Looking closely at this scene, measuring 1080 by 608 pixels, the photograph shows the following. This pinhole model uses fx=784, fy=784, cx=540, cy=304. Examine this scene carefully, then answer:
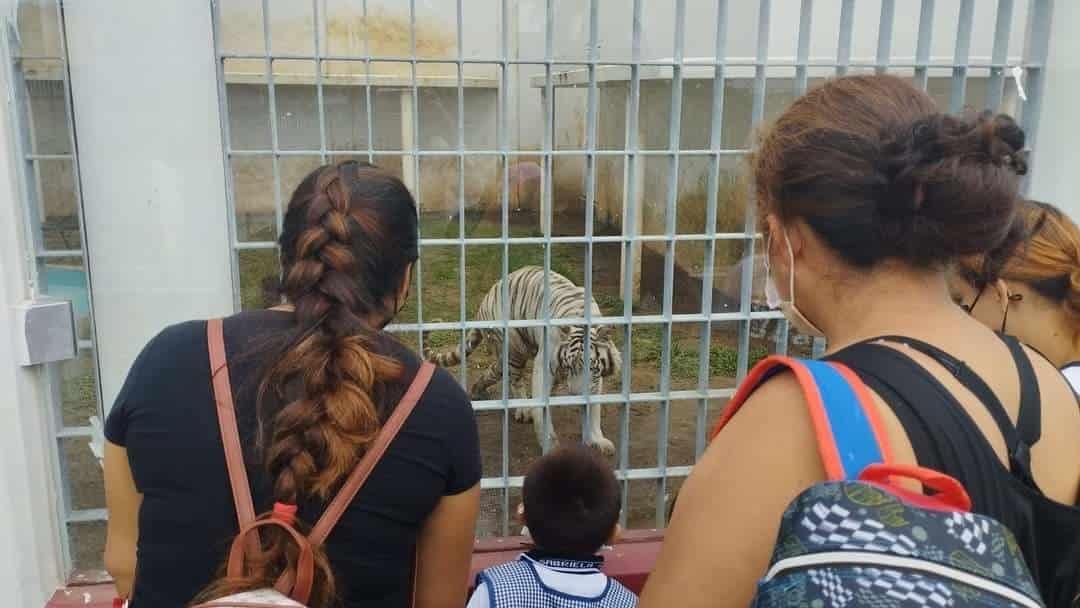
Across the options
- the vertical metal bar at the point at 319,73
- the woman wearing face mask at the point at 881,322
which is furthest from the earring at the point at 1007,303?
the vertical metal bar at the point at 319,73

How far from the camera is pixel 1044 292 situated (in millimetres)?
1995

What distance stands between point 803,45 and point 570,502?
1646 millimetres

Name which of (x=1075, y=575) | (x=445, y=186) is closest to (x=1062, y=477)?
(x=1075, y=575)

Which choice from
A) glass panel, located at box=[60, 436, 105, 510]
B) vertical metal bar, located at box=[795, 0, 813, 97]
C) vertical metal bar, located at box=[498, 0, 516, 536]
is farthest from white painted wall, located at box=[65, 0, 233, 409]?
vertical metal bar, located at box=[795, 0, 813, 97]

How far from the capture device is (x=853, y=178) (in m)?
1.13

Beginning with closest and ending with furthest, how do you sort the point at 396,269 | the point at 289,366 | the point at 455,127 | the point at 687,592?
the point at 687,592, the point at 289,366, the point at 396,269, the point at 455,127

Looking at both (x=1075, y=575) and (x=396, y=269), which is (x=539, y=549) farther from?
(x=1075, y=575)

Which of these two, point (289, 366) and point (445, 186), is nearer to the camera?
point (289, 366)

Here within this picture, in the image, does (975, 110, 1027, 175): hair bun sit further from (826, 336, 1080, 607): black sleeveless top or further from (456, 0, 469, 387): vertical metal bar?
(456, 0, 469, 387): vertical metal bar

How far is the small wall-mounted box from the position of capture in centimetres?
224

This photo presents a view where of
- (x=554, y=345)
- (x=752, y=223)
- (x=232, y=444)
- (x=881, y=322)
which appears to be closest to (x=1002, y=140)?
(x=881, y=322)

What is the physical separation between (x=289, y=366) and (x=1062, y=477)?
120 cm

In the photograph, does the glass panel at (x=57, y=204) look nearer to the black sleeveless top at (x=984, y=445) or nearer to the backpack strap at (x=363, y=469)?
→ the backpack strap at (x=363, y=469)

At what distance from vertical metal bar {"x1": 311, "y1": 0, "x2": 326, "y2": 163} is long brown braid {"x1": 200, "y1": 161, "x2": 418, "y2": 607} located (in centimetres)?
98
